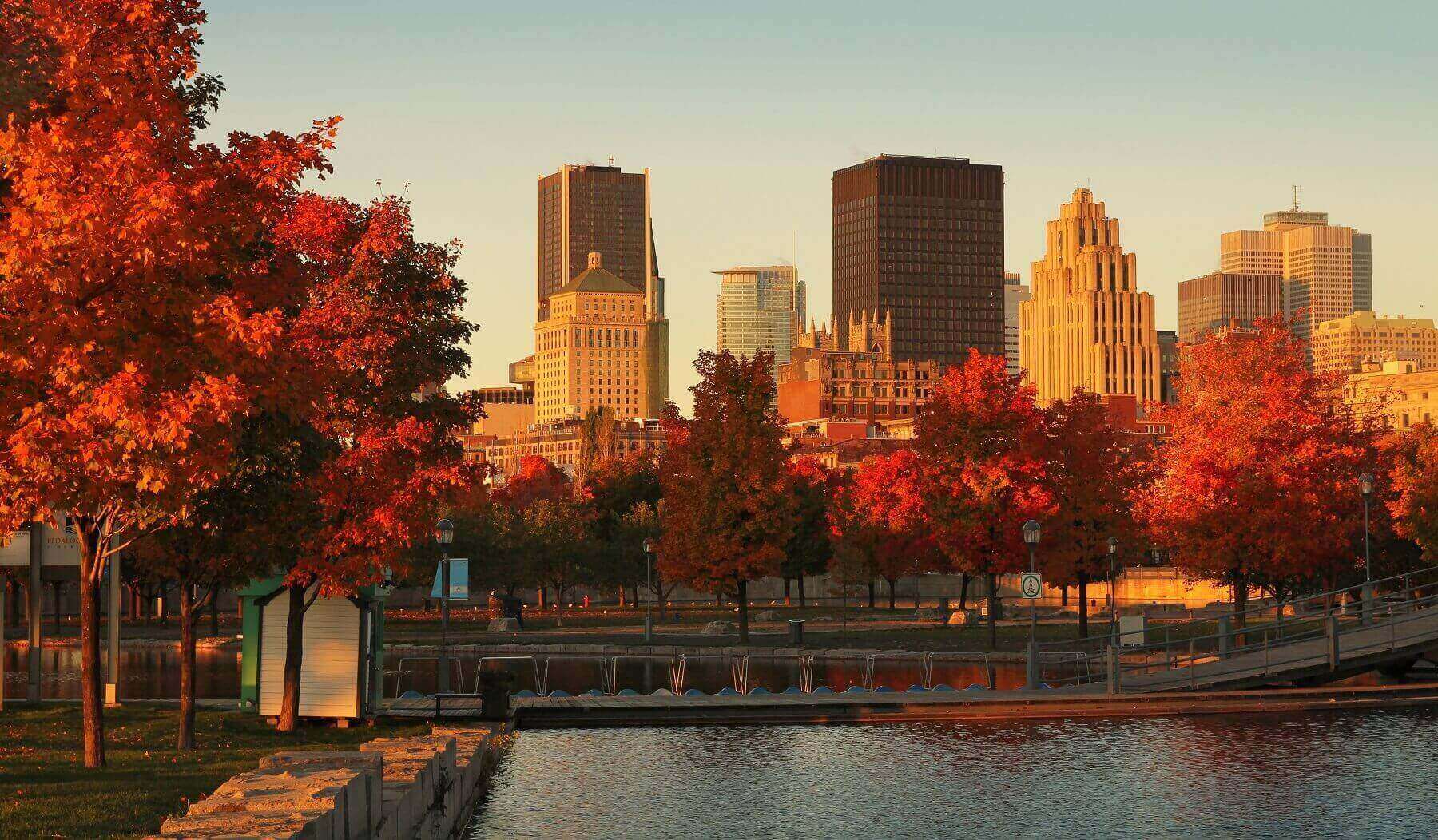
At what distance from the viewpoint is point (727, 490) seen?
213 feet

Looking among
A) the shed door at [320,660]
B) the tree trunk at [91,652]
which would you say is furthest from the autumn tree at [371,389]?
the tree trunk at [91,652]

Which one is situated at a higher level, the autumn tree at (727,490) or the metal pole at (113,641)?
the autumn tree at (727,490)

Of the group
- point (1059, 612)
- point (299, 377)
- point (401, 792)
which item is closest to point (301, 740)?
point (299, 377)

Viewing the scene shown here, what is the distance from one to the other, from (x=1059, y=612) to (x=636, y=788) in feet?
237

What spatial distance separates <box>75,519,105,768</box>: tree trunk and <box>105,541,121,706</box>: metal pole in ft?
45.9

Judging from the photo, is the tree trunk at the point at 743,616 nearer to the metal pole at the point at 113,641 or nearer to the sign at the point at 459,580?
the sign at the point at 459,580

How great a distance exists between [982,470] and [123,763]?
1676 inches

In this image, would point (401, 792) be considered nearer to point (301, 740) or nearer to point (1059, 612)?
point (301, 740)

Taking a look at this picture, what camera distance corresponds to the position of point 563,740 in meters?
34.3

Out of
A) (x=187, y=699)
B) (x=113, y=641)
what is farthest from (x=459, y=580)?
(x=187, y=699)

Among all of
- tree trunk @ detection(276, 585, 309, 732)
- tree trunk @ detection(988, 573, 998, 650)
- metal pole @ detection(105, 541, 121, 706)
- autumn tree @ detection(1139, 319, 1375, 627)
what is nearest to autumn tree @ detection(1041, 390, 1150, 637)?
tree trunk @ detection(988, 573, 998, 650)

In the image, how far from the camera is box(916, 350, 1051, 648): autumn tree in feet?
205

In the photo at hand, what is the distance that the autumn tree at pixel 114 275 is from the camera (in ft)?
63.7

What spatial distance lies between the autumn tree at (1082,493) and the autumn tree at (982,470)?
117 centimetres
